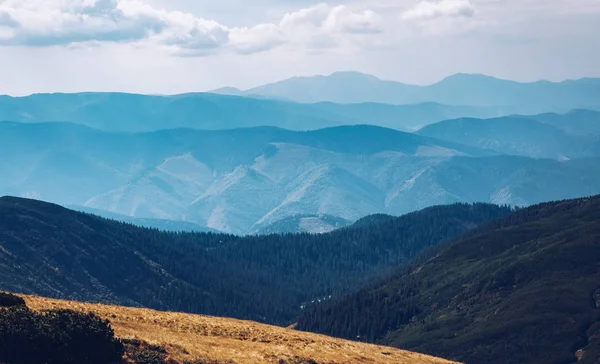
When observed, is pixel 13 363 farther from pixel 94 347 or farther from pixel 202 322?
pixel 202 322

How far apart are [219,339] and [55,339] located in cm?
2122

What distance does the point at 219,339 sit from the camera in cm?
7962

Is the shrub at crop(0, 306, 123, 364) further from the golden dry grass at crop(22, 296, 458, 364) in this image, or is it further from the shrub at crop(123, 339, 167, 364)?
the golden dry grass at crop(22, 296, 458, 364)

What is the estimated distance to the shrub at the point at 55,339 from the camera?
6034cm

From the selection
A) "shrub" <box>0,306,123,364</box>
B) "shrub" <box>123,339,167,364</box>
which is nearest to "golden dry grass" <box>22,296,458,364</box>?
"shrub" <box>123,339,167,364</box>

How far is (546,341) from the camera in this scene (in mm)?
197250

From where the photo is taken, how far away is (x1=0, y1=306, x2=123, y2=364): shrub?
60344mm

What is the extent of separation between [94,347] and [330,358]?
26.2 meters

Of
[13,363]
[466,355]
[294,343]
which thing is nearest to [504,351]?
[466,355]

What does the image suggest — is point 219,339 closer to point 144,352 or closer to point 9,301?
point 144,352

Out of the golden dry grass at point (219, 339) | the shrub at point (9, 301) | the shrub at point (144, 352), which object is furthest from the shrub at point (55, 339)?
the shrub at point (9, 301)

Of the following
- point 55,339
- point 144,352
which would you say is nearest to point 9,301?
point 55,339

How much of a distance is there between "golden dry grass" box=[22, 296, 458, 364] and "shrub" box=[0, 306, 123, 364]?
6.15 metres

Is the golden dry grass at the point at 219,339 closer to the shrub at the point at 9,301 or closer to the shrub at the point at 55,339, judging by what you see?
the shrub at the point at 9,301
